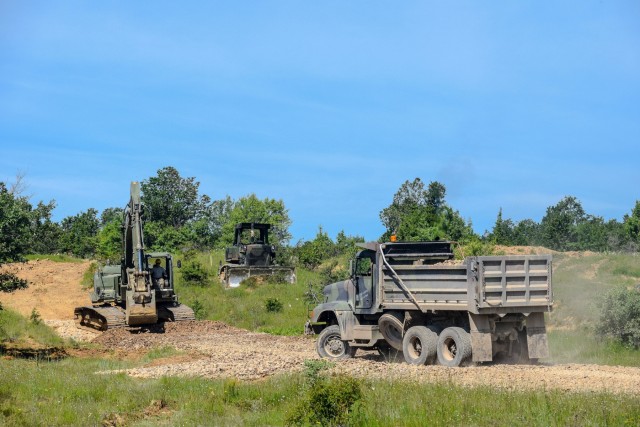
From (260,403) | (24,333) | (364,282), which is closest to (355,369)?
(364,282)

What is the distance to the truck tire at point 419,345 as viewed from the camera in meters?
18.1

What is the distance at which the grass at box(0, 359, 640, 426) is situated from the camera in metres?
11.1

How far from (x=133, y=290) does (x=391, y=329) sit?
12.0 meters

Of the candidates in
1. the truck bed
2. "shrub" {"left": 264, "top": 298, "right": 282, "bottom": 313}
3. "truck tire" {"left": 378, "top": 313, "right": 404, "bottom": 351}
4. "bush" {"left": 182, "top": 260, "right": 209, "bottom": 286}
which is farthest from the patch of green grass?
"bush" {"left": 182, "top": 260, "right": 209, "bottom": 286}

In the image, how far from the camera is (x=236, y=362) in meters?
18.5

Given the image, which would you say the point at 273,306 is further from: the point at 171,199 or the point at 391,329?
the point at 171,199

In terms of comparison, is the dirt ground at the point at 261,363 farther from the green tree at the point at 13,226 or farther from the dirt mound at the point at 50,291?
the green tree at the point at 13,226

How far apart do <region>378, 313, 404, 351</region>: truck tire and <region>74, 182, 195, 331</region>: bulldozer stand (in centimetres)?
1142

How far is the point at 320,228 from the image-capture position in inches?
3150

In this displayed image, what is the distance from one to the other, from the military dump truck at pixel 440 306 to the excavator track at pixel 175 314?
36.4 feet

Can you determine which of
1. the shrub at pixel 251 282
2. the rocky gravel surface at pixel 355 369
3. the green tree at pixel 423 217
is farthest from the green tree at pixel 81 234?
the rocky gravel surface at pixel 355 369

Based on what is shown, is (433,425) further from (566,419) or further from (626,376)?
(626,376)

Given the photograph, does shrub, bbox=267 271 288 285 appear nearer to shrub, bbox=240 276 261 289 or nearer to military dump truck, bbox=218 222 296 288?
military dump truck, bbox=218 222 296 288

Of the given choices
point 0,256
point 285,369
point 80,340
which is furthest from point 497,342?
point 80,340
